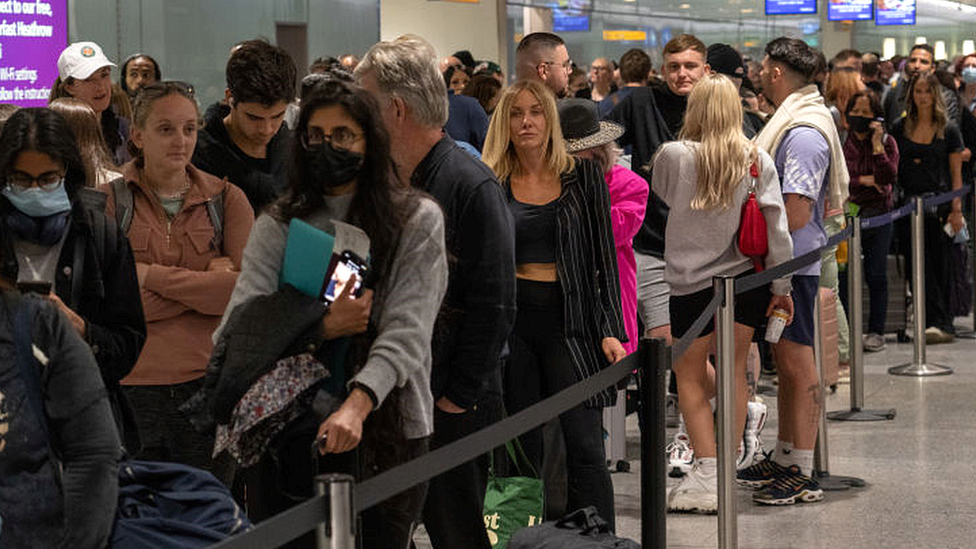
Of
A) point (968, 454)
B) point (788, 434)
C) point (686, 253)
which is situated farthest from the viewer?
point (968, 454)

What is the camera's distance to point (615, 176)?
20.8 feet

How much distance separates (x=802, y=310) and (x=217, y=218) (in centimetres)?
313

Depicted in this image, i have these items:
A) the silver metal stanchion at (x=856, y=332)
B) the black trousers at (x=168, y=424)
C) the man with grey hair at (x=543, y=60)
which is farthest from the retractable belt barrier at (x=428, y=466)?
the silver metal stanchion at (x=856, y=332)

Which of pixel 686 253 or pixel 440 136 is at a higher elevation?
pixel 440 136

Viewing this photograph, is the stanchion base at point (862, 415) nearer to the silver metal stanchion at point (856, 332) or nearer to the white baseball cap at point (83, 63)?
the silver metal stanchion at point (856, 332)

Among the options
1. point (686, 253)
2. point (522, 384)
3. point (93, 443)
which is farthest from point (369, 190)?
point (686, 253)

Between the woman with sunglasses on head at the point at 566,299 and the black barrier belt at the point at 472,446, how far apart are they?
3.96 ft

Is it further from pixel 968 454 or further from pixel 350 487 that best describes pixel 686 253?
pixel 350 487

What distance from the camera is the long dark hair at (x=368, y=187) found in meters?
3.63

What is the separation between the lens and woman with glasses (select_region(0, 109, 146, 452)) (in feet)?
12.3

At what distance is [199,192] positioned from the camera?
477 cm

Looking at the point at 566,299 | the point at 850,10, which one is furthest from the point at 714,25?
the point at 566,299

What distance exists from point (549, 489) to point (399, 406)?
6.98 feet

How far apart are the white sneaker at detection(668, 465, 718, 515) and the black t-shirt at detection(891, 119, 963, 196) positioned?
556 cm
